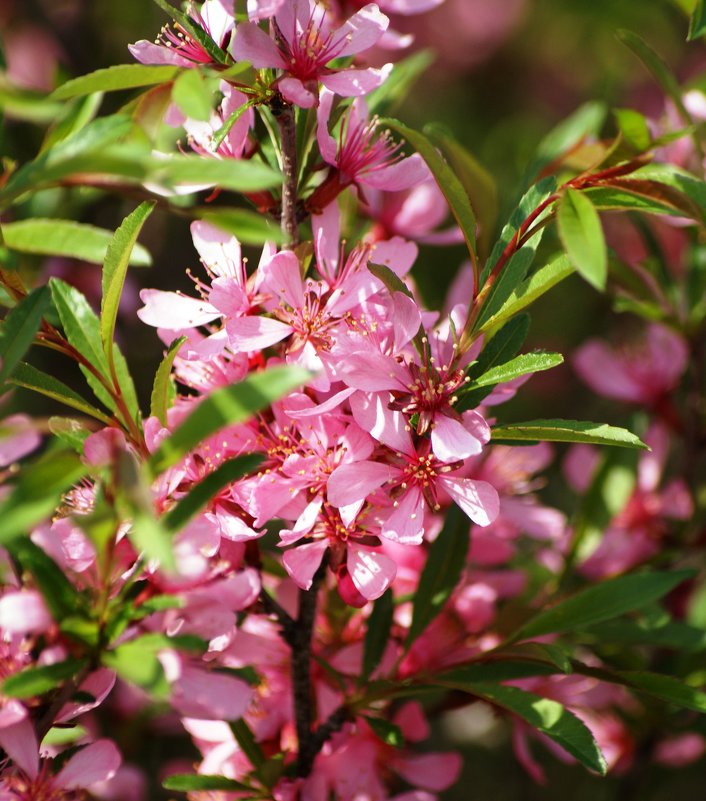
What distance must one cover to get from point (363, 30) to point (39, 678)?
647mm

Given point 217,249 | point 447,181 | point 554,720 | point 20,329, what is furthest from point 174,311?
point 554,720

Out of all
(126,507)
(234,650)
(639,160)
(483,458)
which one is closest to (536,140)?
(483,458)

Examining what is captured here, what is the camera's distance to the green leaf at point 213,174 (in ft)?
2.16

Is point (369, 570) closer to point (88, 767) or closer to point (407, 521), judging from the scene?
point (407, 521)

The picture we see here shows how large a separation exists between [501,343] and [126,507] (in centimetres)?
39

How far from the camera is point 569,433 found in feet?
2.72

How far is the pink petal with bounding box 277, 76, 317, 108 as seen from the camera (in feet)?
2.76

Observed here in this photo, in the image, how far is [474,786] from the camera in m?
1.98

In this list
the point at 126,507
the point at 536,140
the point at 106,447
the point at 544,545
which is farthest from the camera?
the point at 536,140

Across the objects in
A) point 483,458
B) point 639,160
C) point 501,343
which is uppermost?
point 639,160

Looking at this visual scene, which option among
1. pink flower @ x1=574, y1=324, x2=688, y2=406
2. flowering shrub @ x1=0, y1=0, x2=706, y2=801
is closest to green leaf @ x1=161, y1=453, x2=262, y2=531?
flowering shrub @ x1=0, y1=0, x2=706, y2=801

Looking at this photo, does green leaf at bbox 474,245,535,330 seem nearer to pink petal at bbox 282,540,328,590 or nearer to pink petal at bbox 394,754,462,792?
pink petal at bbox 282,540,328,590

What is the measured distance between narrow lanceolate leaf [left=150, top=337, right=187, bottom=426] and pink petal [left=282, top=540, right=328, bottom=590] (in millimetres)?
172

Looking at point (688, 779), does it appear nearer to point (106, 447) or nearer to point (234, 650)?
point (234, 650)
